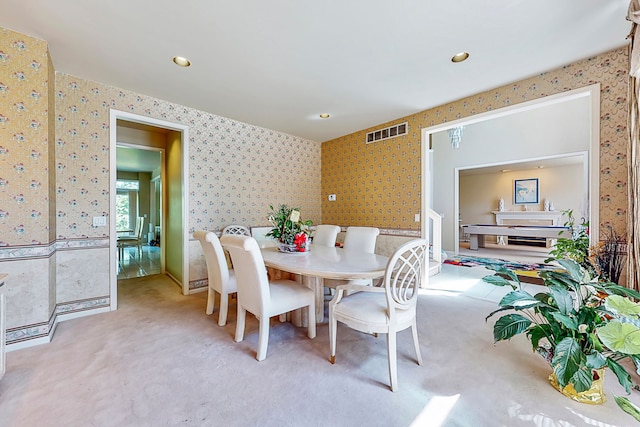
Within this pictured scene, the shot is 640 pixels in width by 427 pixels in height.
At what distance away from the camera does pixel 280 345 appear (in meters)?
2.16

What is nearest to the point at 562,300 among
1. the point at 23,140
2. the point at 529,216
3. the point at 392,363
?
the point at 392,363

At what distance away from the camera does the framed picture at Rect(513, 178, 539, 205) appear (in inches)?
307

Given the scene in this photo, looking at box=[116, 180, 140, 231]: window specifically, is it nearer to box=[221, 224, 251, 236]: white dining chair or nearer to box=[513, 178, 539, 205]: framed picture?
box=[221, 224, 251, 236]: white dining chair

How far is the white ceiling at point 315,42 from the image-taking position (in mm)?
1807

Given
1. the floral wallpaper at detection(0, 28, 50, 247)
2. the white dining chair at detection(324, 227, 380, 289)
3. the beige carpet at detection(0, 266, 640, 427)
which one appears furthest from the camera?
the white dining chair at detection(324, 227, 380, 289)

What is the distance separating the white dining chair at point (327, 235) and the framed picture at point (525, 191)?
7.63m

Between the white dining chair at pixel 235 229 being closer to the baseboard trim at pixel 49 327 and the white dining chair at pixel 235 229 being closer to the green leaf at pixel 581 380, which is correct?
the baseboard trim at pixel 49 327

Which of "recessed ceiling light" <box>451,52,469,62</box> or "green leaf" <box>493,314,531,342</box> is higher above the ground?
"recessed ceiling light" <box>451,52,469,62</box>

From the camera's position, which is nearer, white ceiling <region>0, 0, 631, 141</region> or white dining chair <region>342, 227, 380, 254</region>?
white ceiling <region>0, 0, 631, 141</region>

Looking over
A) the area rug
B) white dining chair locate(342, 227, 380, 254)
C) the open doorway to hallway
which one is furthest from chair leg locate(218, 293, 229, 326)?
the open doorway to hallway

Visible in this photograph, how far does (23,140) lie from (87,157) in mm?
696

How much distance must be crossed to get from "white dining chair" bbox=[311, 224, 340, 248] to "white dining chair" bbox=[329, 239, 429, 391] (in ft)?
4.96

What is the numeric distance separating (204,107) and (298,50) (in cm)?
186

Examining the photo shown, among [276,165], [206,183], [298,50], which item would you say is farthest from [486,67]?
[206,183]
